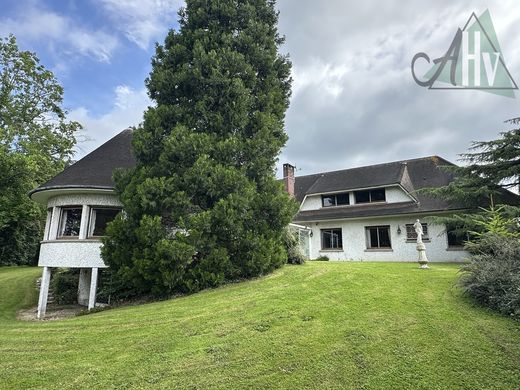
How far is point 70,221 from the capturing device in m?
12.4

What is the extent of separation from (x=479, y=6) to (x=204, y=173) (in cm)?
1082

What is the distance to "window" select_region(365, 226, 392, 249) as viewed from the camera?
1823cm

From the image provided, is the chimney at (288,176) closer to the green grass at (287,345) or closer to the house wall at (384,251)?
the house wall at (384,251)

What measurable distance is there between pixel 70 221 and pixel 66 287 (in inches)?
166

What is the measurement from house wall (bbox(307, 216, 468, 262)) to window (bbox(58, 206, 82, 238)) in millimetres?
13238

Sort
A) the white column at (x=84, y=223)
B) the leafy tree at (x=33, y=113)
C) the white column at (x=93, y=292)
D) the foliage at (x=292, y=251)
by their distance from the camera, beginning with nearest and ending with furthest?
the white column at (x=93, y=292)
the white column at (x=84, y=223)
the foliage at (x=292, y=251)
the leafy tree at (x=33, y=113)

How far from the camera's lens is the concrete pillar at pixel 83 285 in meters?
13.8

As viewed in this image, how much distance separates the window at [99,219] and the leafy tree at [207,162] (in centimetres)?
251

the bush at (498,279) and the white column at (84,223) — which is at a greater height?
the white column at (84,223)

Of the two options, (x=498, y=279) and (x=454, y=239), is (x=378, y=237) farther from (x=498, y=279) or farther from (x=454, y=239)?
(x=498, y=279)

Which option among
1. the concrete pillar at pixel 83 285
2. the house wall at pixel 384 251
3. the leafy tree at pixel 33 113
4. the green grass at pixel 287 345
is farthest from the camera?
the leafy tree at pixel 33 113

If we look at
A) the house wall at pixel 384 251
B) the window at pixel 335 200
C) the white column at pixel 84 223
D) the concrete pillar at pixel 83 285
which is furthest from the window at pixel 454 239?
the concrete pillar at pixel 83 285

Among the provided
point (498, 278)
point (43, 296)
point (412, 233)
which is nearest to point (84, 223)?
point (43, 296)

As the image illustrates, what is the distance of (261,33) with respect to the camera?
11.1 m
